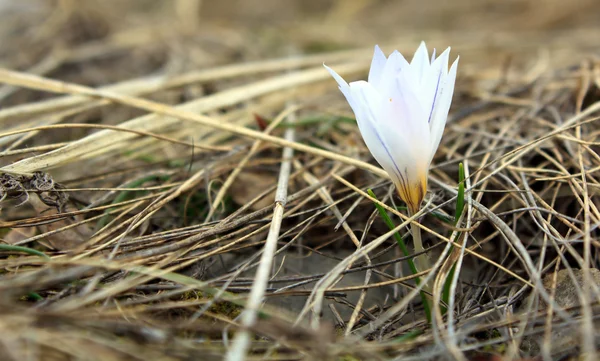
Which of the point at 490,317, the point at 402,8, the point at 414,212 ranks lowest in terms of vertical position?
the point at 490,317

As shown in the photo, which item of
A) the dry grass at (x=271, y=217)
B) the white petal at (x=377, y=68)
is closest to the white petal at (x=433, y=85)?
the white petal at (x=377, y=68)

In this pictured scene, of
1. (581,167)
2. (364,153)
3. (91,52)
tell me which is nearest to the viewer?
(581,167)

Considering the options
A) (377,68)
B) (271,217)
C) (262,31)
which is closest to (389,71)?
(377,68)

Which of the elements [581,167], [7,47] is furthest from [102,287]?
[7,47]

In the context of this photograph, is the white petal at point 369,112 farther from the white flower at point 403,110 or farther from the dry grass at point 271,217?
the dry grass at point 271,217

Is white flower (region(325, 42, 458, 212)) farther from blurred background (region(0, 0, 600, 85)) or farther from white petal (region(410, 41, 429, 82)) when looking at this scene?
blurred background (region(0, 0, 600, 85))

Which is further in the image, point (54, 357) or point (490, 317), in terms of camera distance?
point (490, 317)

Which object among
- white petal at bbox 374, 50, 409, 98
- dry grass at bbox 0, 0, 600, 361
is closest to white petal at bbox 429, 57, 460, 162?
white petal at bbox 374, 50, 409, 98

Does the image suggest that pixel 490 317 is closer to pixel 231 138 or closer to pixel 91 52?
pixel 231 138
